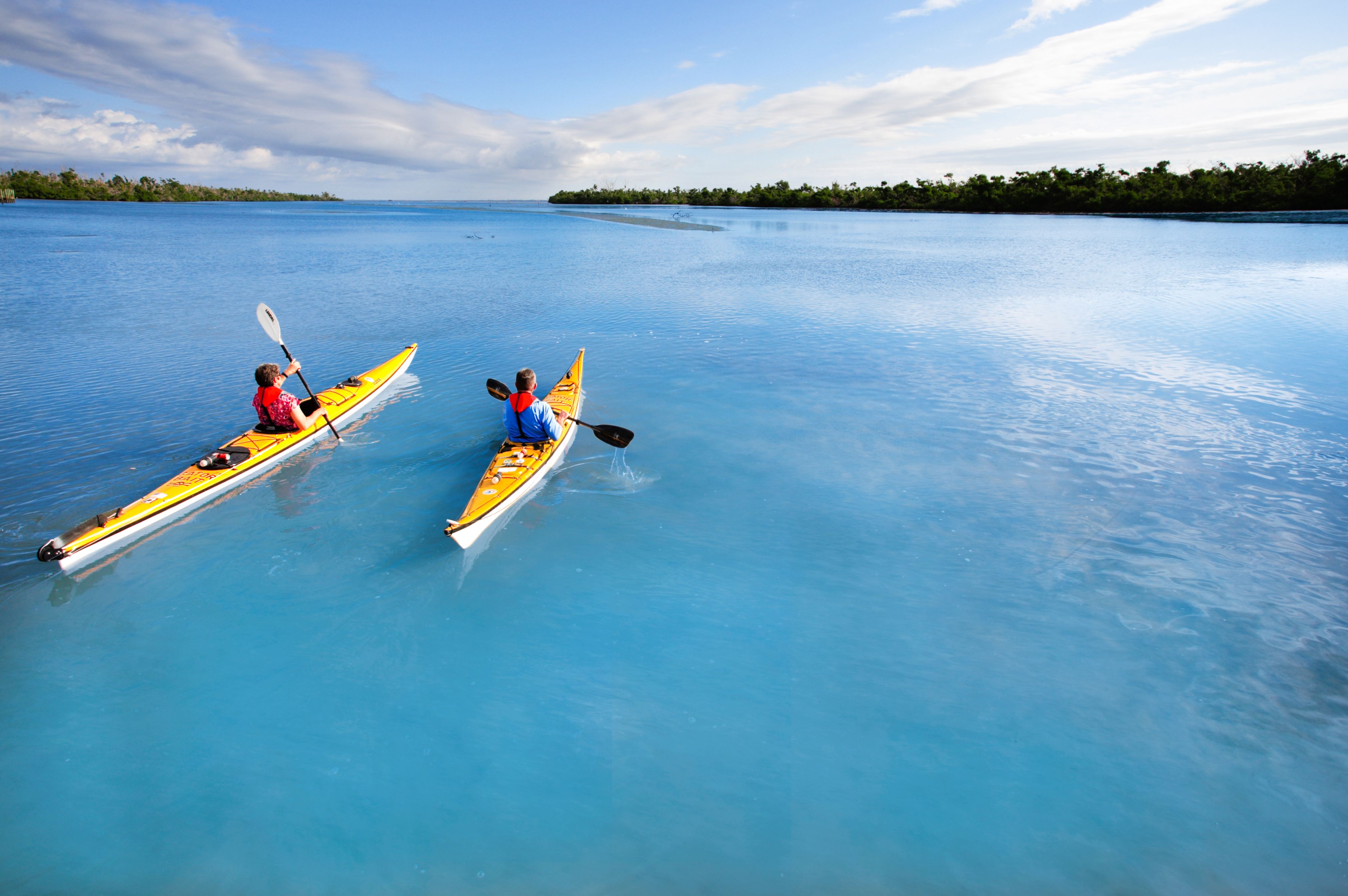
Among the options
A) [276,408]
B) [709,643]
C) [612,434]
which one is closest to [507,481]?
[612,434]

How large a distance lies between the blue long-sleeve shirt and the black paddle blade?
71cm

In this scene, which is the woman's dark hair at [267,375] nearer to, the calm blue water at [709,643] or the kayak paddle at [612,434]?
the calm blue water at [709,643]

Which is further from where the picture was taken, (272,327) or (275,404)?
(272,327)

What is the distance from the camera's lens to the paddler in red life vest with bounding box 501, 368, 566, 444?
879 centimetres

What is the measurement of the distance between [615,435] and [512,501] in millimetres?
2094

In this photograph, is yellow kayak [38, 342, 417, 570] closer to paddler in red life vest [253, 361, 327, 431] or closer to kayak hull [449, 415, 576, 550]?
paddler in red life vest [253, 361, 327, 431]

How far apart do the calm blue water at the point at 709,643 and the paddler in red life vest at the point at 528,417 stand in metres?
0.86

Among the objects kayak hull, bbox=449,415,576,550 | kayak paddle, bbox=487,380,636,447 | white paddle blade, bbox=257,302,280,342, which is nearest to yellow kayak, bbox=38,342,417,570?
white paddle blade, bbox=257,302,280,342

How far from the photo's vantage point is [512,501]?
27.3 ft

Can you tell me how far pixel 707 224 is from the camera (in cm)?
7606

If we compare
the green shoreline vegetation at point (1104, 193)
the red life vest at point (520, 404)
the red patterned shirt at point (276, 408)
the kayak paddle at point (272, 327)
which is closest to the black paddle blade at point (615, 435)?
the red life vest at point (520, 404)

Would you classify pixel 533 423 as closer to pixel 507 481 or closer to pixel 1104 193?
pixel 507 481

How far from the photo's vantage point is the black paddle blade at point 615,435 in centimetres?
950

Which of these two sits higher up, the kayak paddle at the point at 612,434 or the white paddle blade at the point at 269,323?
the white paddle blade at the point at 269,323
